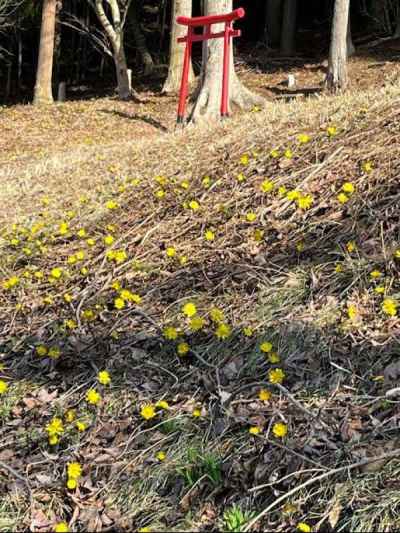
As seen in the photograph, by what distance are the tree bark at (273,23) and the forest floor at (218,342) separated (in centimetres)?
1794

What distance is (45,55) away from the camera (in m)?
17.0

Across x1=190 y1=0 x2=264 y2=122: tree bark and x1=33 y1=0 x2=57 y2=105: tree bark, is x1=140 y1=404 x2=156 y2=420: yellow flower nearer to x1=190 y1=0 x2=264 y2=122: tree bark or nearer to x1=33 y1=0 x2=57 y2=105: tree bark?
x1=190 y1=0 x2=264 y2=122: tree bark

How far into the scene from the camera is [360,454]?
2422mm

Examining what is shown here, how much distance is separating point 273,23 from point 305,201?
66.9ft

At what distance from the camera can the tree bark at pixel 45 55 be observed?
16.7m

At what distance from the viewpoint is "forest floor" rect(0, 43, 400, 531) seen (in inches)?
96.2

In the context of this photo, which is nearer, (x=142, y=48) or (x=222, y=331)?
(x=222, y=331)

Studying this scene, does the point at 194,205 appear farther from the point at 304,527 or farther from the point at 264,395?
the point at 304,527

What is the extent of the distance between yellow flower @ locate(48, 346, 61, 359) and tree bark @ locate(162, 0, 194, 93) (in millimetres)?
13175

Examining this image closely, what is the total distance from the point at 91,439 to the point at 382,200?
2.11 metres

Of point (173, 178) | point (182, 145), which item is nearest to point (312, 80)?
point (182, 145)

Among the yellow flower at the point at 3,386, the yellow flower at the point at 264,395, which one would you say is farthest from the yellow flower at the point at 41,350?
the yellow flower at the point at 264,395

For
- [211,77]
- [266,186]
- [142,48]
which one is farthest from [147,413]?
[142,48]

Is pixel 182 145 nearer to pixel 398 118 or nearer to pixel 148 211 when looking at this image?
pixel 148 211
